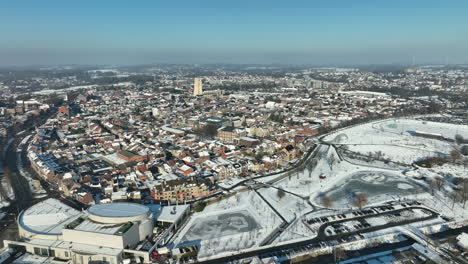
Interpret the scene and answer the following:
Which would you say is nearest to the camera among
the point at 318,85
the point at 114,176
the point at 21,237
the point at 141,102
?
the point at 21,237

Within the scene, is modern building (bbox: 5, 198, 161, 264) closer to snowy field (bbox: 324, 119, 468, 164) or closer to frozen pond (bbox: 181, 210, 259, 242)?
frozen pond (bbox: 181, 210, 259, 242)

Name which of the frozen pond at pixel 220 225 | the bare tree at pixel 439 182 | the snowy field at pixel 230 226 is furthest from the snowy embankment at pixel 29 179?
the bare tree at pixel 439 182

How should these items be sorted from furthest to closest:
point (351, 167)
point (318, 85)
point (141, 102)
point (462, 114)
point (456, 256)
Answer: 1. point (318, 85)
2. point (141, 102)
3. point (462, 114)
4. point (351, 167)
5. point (456, 256)

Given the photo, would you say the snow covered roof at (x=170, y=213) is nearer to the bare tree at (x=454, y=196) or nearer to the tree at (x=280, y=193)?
the tree at (x=280, y=193)

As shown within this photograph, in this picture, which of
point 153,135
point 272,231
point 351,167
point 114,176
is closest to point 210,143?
point 153,135

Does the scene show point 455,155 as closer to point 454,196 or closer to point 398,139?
point 398,139

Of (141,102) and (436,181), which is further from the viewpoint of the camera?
(141,102)

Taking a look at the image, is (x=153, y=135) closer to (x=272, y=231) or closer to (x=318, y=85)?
(x=272, y=231)
